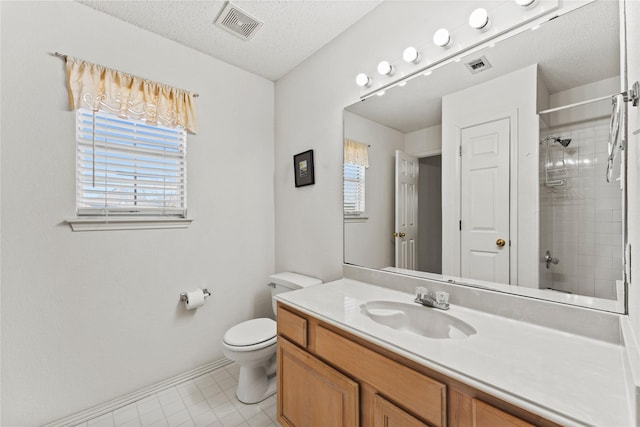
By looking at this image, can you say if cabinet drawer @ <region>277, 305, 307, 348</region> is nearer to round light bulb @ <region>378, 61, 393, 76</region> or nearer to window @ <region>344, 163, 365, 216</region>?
window @ <region>344, 163, 365, 216</region>

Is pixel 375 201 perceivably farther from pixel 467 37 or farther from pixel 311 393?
pixel 311 393

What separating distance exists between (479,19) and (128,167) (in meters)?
2.19

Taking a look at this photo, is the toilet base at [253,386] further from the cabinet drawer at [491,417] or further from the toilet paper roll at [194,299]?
the cabinet drawer at [491,417]

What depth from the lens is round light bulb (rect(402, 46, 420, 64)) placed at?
147cm

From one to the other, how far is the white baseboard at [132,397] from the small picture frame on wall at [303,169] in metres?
1.61

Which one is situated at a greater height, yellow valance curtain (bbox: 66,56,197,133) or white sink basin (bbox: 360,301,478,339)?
yellow valance curtain (bbox: 66,56,197,133)

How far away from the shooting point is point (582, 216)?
0.99 m

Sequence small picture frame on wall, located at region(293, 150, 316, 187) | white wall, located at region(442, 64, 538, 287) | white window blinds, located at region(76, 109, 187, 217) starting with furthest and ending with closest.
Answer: small picture frame on wall, located at region(293, 150, 316, 187), white window blinds, located at region(76, 109, 187, 217), white wall, located at region(442, 64, 538, 287)

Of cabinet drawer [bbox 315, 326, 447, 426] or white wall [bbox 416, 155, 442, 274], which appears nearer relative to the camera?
cabinet drawer [bbox 315, 326, 447, 426]

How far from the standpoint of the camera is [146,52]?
6.29 ft

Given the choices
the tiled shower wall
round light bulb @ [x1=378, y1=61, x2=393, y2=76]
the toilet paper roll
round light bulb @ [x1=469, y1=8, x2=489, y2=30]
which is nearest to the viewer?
the tiled shower wall

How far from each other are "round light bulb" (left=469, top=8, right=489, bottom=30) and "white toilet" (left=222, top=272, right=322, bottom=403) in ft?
5.73

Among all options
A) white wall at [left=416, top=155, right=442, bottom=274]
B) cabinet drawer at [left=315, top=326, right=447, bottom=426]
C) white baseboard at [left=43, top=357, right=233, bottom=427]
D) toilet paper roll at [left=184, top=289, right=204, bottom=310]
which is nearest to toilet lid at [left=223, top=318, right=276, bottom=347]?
toilet paper roll at [left=184, top=289, right=204, bottom=310]

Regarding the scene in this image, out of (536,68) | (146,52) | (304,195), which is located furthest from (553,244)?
(146,52)
